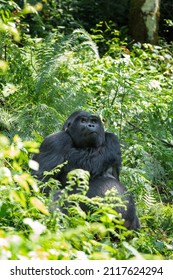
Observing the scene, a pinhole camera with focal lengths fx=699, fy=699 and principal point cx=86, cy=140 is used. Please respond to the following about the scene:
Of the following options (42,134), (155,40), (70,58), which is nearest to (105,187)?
(42,134)

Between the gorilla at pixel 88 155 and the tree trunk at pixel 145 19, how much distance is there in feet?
19.4

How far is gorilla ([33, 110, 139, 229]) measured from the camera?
5.64 metres

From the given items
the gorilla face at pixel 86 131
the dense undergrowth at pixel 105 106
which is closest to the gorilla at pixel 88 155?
the gorilla face at pixel 86 131

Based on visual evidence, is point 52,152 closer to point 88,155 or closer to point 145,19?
point 88,155

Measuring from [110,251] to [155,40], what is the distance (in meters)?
8.34

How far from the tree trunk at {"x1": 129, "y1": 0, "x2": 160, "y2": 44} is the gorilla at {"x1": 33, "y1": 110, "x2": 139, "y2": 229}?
19.4ft

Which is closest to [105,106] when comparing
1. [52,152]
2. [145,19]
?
[52,152]

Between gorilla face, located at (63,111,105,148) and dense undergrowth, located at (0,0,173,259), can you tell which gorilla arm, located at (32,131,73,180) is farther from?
dense undergrowth, located at (0,0,173,259)

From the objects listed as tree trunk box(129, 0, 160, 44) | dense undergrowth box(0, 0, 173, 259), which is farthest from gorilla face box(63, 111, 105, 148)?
tree trunk box(129, 0, 160, 44)

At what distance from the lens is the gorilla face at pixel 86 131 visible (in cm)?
574

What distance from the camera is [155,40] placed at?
456 inches

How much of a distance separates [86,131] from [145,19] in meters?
6.18

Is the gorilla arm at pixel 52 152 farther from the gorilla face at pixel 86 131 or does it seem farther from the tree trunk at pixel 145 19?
the tree trunk at pixel 145 19
